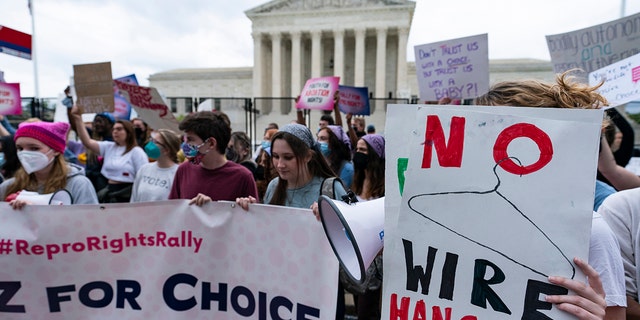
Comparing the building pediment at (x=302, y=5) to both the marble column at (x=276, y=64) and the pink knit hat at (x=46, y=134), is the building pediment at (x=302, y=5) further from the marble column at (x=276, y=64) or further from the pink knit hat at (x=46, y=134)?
the pink knit hat at (x=46, y=134)

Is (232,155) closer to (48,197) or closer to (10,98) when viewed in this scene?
(48,197)

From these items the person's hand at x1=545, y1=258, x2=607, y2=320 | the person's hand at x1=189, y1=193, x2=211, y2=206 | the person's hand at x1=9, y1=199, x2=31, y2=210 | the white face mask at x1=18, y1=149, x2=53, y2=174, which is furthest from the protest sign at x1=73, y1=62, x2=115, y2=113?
the person's hand at x1=545, y1=258, x2=607, y2=320

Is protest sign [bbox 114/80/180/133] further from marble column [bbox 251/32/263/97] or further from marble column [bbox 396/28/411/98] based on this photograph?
marble column [bbox 251/32/263/97]

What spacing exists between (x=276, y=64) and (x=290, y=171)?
4568 cm

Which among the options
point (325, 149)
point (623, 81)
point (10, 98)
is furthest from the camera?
point (10, 98)

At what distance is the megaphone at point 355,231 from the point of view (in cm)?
128

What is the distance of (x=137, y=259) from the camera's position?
7.66 feet

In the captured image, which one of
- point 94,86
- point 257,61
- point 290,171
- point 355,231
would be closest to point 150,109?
point 94,86

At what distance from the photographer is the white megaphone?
7.85 feet

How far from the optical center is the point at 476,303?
1.10 metres

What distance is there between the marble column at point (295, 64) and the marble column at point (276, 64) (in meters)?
1.65

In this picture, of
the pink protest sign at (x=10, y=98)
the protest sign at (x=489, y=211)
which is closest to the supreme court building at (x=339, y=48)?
the pink protest sign at (x=10, y=98)

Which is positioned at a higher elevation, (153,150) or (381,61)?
(381,61)

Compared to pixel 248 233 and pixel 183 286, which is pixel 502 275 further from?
pixel 183 286
